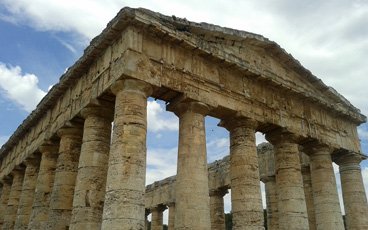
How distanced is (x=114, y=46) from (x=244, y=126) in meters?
6.20

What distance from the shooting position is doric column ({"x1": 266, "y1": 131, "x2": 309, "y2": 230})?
51.6ft

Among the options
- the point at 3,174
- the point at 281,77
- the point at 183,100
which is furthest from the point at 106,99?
the point at 3,174

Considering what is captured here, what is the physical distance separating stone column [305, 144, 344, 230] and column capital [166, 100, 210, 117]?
7.41m

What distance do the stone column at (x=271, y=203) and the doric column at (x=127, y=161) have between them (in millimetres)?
12618

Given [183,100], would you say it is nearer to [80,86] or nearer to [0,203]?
[80,86]

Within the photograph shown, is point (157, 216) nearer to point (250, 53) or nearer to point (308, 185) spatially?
point (308, 185)

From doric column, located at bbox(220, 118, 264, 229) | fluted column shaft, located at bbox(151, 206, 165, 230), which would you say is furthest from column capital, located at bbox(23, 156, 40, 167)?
fluted column shaft, located at bbox(151, 206, 165, 230)

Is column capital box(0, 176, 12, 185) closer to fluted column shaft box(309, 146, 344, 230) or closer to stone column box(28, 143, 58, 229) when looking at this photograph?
stone column box(28, 143, 58, 229)

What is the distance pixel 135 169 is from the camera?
1129 centimetres

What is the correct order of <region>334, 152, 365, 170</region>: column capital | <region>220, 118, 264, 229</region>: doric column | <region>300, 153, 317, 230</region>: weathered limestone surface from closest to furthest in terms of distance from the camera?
<region>220, 118, 264, 229</region>: doric column → <region>334, 152, 365, 170</region>: column capital → <region>300, 153, 317, 230</region>: weathered limestone surface

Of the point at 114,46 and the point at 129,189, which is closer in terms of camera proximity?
the point at 129,189

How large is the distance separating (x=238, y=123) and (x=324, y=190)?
5.92 m

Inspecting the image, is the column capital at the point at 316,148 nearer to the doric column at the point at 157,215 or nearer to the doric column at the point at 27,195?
the doric column at the point at 27,195

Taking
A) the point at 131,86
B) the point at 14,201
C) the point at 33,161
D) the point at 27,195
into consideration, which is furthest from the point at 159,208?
the point at 131,86
